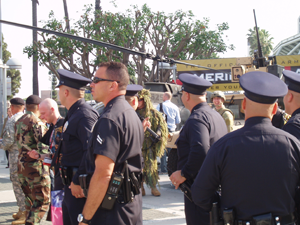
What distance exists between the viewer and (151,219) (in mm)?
5727

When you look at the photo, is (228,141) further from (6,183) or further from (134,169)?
(6,183)

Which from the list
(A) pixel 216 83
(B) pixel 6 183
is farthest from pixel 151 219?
(A) pixel 216 83

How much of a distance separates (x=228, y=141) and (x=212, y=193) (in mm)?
385

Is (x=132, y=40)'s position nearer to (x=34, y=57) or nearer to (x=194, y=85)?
(x=34, y=57)

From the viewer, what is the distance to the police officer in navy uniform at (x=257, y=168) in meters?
2.17

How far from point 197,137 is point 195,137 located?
2 centimetres

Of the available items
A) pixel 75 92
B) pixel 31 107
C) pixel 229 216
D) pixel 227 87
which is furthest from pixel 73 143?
pixel 227 87

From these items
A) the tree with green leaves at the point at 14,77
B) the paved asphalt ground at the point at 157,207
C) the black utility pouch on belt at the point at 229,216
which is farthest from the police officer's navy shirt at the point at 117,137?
the tree with green leaves at the point at 14,77

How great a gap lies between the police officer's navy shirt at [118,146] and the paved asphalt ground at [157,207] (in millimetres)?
3008

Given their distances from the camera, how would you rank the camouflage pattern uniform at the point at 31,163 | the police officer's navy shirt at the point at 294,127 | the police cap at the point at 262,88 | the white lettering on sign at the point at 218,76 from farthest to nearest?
the white lettering on sign at the point at 218,76
the camouflage pattern uniform at the point at 31,163
the police officer's navy shirt at the point at 294,127
the police cap at the point at 262,88

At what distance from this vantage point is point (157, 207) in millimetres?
6488

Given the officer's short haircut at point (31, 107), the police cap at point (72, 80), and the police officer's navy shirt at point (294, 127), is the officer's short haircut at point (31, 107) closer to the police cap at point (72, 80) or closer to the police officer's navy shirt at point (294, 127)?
the police cap at point (72, 80)

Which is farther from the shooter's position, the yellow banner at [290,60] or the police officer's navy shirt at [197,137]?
the yellow banner at [290,60]

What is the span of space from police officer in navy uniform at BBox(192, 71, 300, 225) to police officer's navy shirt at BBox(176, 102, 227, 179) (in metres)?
0.94
